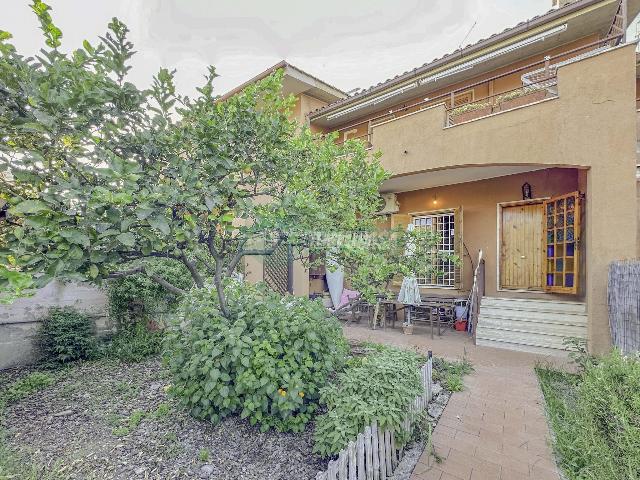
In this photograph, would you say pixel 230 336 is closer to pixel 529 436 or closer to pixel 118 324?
pixel 529 436

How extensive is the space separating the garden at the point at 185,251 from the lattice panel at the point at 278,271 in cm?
603

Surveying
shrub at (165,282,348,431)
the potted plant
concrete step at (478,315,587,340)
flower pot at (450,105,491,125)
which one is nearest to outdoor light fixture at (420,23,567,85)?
flower pot at (450,105,491,125)

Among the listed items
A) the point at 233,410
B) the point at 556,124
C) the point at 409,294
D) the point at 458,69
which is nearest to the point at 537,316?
the point at 409,294

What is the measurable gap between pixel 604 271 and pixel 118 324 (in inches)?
375

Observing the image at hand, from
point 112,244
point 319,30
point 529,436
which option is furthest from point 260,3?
point 529,436

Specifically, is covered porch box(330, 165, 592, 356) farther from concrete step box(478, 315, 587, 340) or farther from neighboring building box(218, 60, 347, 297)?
neighboring building box(218, 60, 347, 297)

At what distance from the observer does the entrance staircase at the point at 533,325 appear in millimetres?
6754

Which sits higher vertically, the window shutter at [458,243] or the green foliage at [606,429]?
the window shutter at [458,243]

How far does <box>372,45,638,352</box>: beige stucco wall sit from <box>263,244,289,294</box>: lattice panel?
23.5ft

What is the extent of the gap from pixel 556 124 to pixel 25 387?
10143 mm

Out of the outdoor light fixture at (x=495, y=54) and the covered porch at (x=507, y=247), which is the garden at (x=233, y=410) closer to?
the covered porch at (x=507, y=247)

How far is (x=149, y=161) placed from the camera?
3.23 metres

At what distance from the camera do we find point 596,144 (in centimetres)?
576

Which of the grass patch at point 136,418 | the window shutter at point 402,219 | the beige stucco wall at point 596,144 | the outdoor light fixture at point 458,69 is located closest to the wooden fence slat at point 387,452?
the grass patch at point 136,418
